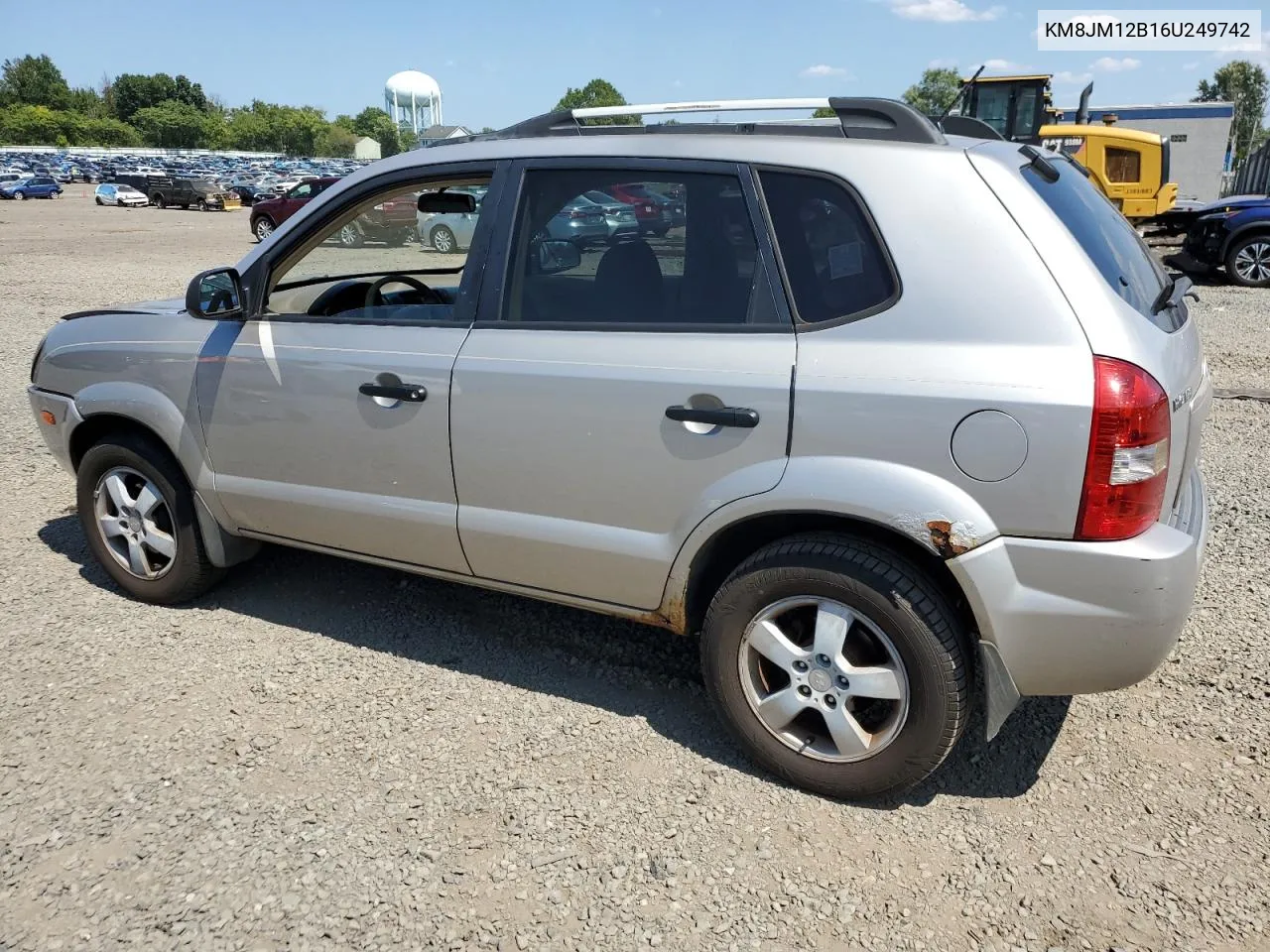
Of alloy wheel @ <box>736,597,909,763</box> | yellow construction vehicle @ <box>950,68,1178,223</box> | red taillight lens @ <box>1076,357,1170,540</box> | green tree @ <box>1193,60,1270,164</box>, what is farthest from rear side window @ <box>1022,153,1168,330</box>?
green tree @ <box>1193,60,1270,164</box>

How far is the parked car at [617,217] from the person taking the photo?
3084 millimetres

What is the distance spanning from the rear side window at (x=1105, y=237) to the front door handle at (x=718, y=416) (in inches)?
38.7

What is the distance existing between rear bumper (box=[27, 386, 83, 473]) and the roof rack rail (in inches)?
84.6

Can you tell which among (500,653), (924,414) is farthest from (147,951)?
(924,414)

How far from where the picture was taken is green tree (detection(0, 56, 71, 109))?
124 meters

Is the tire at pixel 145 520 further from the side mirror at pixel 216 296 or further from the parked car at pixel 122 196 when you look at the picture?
the parked car at pixel 122 196

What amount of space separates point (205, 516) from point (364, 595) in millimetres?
748

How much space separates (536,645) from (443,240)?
1611 mm

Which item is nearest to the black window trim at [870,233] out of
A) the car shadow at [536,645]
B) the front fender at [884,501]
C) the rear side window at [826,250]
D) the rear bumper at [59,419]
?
the rear side window at [826,250]

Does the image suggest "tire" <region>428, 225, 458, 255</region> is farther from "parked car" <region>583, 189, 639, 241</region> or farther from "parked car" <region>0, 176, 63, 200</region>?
"parked car" <region>0, 176, 63, 200</region>

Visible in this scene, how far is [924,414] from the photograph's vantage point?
8.06 feet

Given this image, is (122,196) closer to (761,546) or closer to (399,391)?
(399,391)

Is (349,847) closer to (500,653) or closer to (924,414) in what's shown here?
(500,653)

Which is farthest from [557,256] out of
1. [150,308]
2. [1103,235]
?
[150,308]
